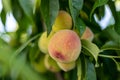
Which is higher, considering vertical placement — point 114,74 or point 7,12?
point 7,12

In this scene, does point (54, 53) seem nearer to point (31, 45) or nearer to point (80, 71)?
point (80, 71)

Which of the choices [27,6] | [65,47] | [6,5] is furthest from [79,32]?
[6,5]

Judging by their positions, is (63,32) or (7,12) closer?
(63,32)

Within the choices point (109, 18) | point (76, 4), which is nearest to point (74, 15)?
point (76, 4)

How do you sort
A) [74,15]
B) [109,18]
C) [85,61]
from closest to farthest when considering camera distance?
1. [74,15]
2. [85,61]
3. [109,18]

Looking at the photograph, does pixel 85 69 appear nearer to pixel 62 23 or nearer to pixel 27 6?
pixel 62 23

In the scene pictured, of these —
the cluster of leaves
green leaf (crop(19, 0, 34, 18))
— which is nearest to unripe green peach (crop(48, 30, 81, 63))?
the cluster of leaves

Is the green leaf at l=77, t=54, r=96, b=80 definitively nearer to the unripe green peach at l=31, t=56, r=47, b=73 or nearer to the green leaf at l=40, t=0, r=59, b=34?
the green leaf at l=40, t=0, r=59, b=34
